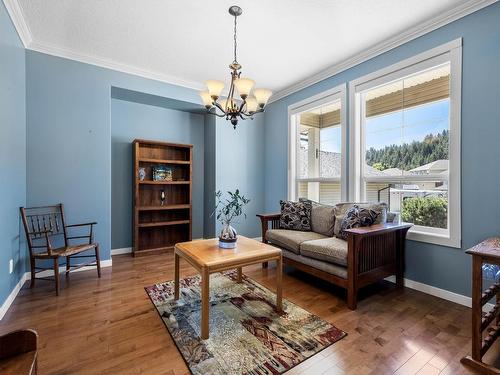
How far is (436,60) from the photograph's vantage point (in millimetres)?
2535

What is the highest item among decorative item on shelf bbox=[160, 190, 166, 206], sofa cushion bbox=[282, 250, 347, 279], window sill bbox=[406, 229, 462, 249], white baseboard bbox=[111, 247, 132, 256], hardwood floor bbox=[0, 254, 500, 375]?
decorative item on shelf bbox=[160, 190, 166, 206]

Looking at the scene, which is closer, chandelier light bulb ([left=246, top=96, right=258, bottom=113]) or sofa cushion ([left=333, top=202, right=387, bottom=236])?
chandelier light bulb ([left=246, top=96, right=258, bottom=113])

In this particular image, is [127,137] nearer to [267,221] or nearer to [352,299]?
[267,221]

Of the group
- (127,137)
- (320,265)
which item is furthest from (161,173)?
(320,265)

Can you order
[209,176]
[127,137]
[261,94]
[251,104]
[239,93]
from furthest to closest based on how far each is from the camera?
[209,176], [127,137], [251,104], [261,94], [239,93]

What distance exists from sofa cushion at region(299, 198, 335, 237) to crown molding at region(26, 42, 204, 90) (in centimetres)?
269

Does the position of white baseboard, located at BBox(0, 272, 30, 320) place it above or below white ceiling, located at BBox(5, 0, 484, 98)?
below

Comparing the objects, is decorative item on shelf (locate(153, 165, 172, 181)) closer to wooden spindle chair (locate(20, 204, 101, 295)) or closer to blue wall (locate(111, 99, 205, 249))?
blue wall (locate(111, 99, 205, 249))

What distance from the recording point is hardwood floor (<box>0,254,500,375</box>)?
159cm

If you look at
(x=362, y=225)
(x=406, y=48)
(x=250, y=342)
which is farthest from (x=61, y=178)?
(x=406, y=48)

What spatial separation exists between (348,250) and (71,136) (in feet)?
11.4

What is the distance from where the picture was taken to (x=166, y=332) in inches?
76.2

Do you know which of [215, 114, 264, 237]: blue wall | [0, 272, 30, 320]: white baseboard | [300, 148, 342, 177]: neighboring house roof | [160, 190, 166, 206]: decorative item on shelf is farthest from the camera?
[215, 114, 264, 237]: blue wall

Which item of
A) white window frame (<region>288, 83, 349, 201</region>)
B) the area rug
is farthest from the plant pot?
white window frame (<region>288, 83, 349, 201</region>)
